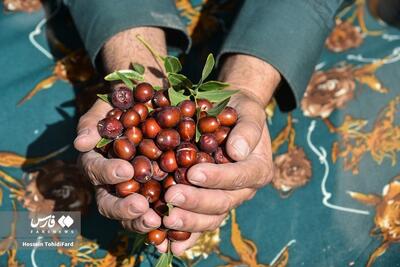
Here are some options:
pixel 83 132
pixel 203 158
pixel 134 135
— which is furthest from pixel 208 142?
pixel 83 132

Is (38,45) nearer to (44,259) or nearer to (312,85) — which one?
(44,259)

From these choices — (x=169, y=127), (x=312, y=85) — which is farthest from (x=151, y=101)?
(x=312, y=85)

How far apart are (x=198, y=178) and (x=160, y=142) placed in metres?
0.09

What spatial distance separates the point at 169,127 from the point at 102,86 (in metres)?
0.48

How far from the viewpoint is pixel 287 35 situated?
3.93 ft

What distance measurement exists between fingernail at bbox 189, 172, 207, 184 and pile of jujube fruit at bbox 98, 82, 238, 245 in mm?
21

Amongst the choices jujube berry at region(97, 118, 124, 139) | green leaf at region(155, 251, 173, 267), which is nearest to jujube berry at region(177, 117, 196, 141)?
jujube berry at region(97, 118, 124, 139)

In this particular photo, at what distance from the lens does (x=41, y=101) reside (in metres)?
1.30

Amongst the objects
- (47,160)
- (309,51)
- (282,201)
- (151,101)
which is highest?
(151,101)

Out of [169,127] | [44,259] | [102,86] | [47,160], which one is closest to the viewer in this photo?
[169,127]

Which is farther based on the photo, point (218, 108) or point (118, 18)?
point (118, 18)

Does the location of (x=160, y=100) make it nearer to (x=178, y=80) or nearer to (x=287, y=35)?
(x=178, y=80)

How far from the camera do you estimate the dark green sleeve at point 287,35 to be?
1177mm

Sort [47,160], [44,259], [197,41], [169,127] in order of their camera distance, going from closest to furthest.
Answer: [169,127]
[44,259]
[47,160]
[197,41]
